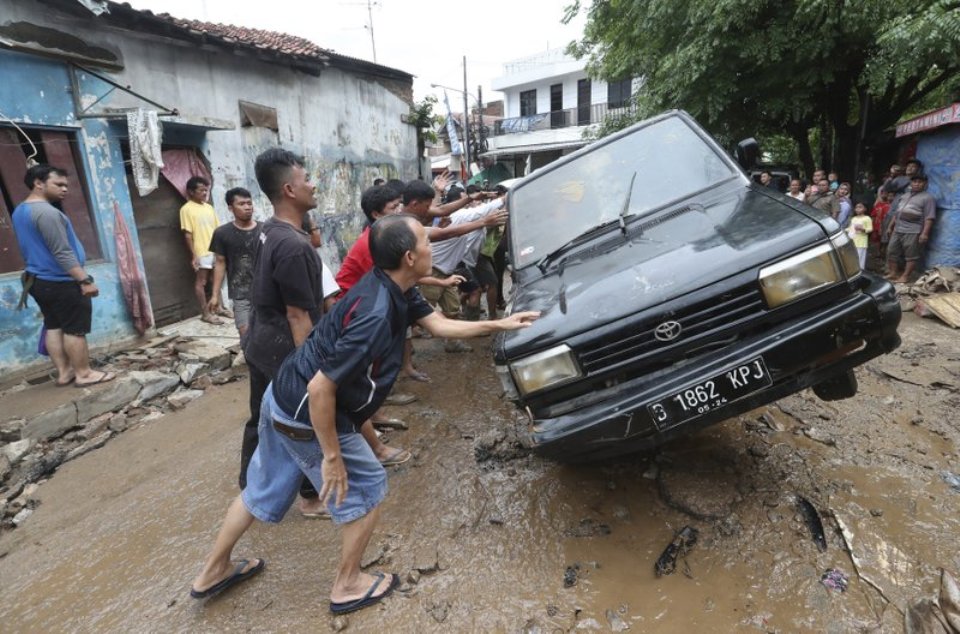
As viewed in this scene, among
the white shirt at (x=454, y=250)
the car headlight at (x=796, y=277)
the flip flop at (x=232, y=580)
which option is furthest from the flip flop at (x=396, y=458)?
the car headlight at (x=796, y=277)

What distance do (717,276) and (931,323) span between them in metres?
4.52

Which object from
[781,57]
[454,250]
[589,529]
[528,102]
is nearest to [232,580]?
[589,529]

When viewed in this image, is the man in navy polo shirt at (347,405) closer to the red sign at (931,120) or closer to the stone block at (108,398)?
the stone block at (108,398)

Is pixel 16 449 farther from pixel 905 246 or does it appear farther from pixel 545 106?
pixel 545 106

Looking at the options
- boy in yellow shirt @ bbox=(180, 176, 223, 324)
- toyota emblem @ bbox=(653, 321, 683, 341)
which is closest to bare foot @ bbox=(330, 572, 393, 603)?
toyota emblem @ bbox=(653, 321, 683, 341)

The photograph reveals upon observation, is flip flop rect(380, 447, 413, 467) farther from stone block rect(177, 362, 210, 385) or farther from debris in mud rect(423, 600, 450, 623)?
stone block rect(177, 362, 210, 385)

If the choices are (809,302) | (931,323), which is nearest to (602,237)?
(809,302)

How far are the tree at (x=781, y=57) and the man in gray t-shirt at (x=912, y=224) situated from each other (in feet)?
5.06

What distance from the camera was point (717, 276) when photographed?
6.35 ft

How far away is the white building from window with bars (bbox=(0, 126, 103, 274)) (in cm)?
2372

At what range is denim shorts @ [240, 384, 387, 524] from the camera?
1.88 meters

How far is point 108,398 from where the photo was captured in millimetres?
4137

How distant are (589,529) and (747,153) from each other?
7.62ft

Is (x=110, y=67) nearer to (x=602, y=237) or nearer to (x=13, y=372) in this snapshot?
(x=13, y=372)
